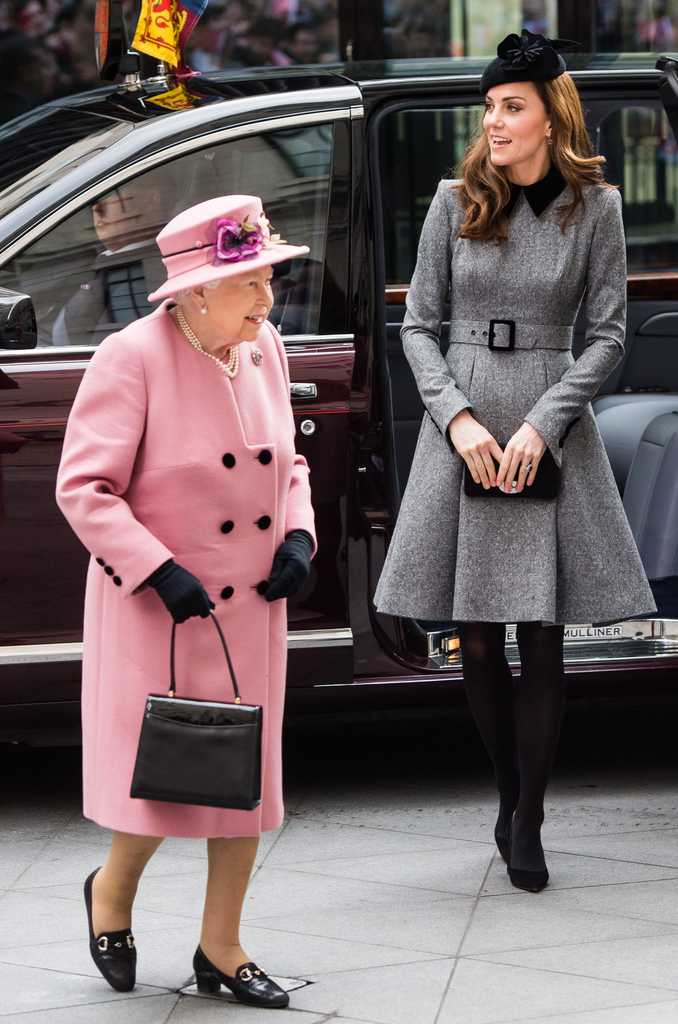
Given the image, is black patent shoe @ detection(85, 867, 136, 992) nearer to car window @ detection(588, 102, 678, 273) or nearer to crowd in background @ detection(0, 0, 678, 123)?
car window @ detection(588, 102, 678, 273)

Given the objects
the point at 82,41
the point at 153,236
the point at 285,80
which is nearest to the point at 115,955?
the point at 153,236

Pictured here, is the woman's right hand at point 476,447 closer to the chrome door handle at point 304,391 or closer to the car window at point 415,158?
the chrome door handle at point 304,391

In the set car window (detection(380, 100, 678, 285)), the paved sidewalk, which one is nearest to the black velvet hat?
the paved sidewalk

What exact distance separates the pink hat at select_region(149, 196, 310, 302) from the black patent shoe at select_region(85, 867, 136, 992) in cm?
126

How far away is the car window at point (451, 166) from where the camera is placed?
24.4ft

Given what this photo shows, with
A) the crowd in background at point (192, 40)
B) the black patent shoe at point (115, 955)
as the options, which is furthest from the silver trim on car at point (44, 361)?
the crowd in background at point (192, 40)

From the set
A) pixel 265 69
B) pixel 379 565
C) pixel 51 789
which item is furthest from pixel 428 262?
pixel 51 789

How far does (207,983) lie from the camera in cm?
344

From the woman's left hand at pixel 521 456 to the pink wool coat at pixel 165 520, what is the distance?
720 mm

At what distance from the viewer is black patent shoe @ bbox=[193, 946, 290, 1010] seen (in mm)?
3379

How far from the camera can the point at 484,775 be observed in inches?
198

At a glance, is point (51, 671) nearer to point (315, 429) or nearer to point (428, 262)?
point (315, 429)

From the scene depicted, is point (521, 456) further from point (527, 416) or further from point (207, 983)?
point (207, 983)

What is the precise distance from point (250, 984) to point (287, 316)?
1.79 meters
